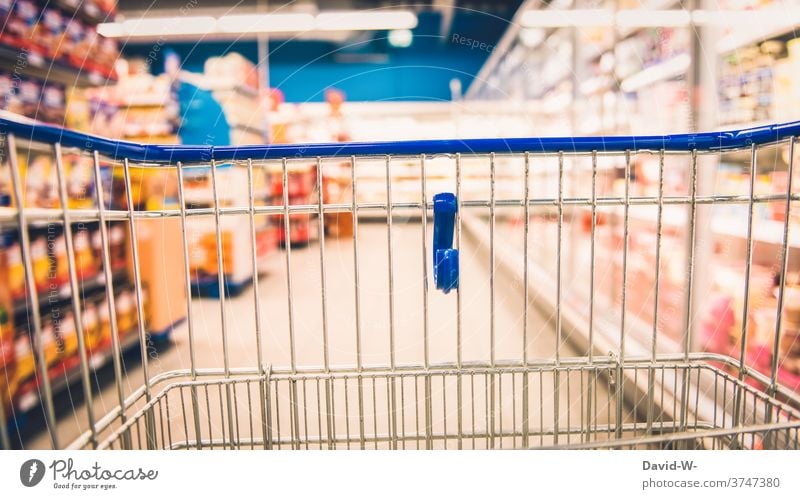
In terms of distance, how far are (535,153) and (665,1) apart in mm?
1738

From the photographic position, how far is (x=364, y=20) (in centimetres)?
755

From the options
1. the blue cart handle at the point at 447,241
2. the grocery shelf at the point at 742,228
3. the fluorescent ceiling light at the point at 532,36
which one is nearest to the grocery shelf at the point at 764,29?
the grocery shelf at the point at 742,228

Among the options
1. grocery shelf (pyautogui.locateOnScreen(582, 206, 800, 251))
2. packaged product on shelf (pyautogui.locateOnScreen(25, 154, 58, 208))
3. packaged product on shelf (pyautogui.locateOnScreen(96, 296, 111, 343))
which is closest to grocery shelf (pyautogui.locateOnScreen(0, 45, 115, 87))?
packaged product on shelf (pyautogui.locateOnScreen(25, 154, 58, 208))

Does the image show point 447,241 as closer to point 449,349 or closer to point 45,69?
point 449,349

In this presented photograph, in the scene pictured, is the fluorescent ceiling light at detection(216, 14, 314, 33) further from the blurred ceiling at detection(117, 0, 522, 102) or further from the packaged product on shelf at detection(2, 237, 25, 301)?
the packaged product on shelf at detection(2, 237, 25, 301)

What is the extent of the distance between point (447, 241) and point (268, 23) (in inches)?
296

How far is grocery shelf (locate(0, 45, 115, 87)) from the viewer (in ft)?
8.05

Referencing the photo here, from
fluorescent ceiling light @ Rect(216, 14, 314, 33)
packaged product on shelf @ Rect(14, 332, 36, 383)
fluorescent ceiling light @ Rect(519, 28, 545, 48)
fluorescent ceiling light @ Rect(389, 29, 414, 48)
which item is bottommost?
packaged product on shelf @ Rect(14, 332, 36, 383)

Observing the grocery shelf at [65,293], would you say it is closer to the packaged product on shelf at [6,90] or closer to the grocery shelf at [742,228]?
the packaged product on shelf at [6,90]

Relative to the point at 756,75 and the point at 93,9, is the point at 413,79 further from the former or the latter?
the point at 756,75

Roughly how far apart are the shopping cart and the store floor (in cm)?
3

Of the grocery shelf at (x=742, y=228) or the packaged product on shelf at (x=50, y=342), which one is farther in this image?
the packaged product on shelf at (x=50, y=342)

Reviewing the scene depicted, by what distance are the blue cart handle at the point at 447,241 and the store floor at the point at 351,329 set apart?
691 millimetres

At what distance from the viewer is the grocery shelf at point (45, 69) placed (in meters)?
2.45
